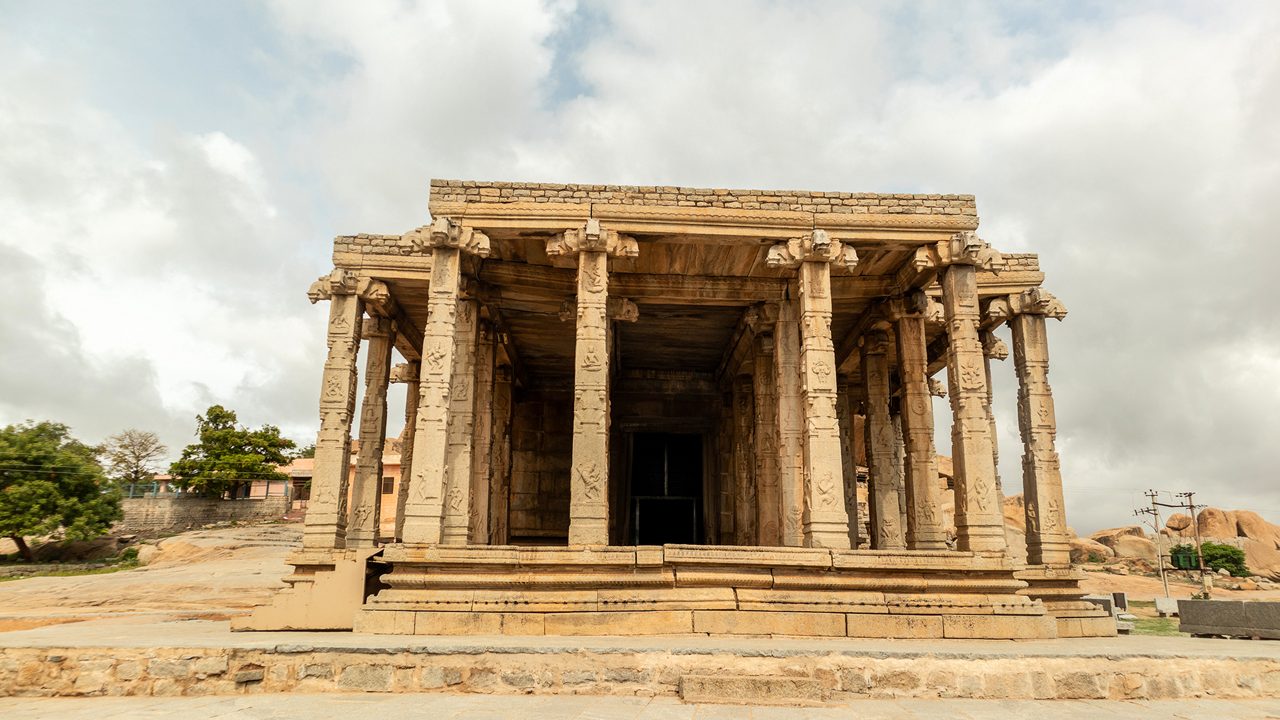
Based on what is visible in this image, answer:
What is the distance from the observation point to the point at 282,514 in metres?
39.8

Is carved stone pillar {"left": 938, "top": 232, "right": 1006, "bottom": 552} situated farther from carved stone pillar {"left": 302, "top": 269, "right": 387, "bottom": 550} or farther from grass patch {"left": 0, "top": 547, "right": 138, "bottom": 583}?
grass patch {"left": 0, "top": 547, "right": 138, "bottom": 583}

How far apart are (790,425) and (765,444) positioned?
2093 millimetres

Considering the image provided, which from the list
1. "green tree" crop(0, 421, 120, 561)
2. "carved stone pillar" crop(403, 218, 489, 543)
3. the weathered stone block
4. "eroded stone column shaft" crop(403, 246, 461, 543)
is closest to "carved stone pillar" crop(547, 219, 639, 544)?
"carved stone pillar" crop(403, 218, 489, 543)

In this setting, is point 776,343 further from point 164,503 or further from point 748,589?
point 164,503

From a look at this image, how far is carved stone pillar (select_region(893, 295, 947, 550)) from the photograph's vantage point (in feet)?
45.9

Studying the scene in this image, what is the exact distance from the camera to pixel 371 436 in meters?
16.7

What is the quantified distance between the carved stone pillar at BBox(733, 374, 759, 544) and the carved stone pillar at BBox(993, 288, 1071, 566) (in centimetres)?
563

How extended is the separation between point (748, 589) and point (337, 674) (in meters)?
5.45

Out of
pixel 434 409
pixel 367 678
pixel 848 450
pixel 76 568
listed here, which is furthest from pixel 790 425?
pixel 76 568

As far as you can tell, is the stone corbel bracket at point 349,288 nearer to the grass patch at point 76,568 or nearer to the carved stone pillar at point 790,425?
the carved stone pillar at point 790,425

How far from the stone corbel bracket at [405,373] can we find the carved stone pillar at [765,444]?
890 cm

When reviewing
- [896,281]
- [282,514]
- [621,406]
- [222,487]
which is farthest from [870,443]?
[222,487]

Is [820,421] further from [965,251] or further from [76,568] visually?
[76,568]

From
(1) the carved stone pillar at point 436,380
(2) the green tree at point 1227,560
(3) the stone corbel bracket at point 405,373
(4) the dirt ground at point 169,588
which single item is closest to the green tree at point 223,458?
(4) the dirt ground at point 169,588
